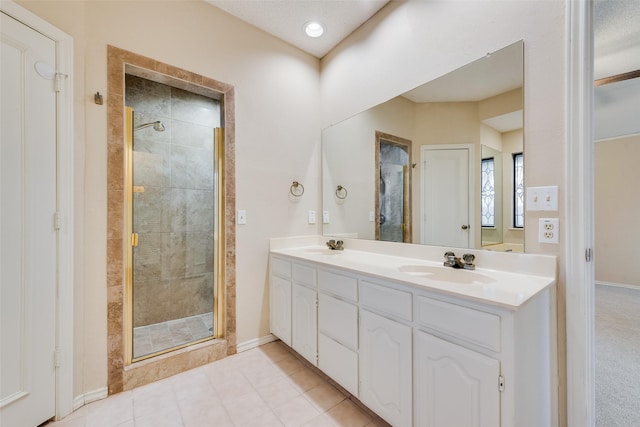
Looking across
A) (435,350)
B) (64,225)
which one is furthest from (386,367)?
(64,225)

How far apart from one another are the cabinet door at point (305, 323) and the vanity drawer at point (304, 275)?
0.04m

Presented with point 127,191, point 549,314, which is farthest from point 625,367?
point 127,191

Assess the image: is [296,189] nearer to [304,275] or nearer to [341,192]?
[341,192]

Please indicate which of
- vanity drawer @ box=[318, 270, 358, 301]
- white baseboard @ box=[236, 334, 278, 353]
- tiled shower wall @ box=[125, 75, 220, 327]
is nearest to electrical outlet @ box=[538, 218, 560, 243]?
vanity drawer @ box=[318, 270, 358, 301]

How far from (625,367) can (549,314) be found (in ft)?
4.80

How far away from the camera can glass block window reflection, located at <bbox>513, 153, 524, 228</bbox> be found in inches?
53.1

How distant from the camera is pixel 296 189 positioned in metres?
2.51

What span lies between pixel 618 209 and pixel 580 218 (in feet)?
15.7

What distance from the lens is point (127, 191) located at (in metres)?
1.77

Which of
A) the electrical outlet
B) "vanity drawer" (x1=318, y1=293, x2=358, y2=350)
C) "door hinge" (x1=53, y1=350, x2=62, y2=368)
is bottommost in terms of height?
"door hinge" (x1=53, y1=350, x2=62, y2=368)

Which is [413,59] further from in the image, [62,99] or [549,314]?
[62,99]

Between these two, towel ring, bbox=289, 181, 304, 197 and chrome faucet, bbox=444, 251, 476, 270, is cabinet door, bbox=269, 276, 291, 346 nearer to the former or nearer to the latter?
towel ring, bbox=289, 181, 304, 197

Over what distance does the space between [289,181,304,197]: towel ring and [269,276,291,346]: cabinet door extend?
0.79 meters

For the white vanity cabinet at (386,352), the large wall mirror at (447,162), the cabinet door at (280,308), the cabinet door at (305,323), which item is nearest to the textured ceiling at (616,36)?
the large wall mirror at (447,162)
